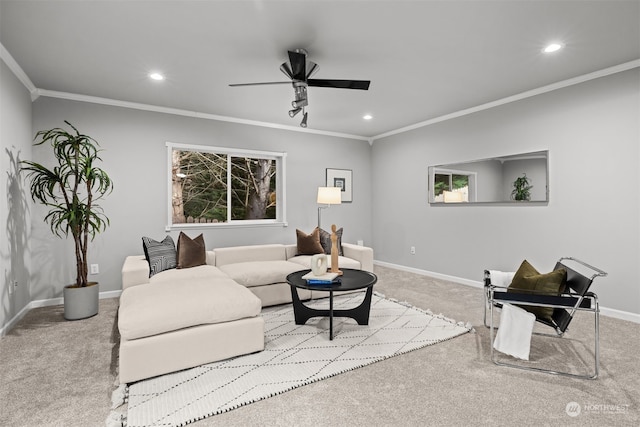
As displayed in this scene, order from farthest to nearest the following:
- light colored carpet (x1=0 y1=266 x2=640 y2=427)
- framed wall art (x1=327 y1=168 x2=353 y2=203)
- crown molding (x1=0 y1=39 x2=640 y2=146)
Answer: framed wall art (x1=327 y1=168 x2=353 y2=203), crown molding (x1=0 y1=39 x2=640 y2=146), light colored carpet (x1=0 y1=266 x2=640 y2=427)

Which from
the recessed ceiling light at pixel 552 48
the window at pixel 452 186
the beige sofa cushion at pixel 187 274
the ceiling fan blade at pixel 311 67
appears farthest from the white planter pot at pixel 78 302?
the recessed ceiling light at pixel 552 48

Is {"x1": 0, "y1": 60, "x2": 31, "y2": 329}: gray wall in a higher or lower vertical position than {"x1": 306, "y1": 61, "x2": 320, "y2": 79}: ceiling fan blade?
lower

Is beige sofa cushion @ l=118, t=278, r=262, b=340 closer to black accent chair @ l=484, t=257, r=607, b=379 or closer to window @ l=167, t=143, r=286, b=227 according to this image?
black accent chair @ l=484, t=257, r=607, b=379

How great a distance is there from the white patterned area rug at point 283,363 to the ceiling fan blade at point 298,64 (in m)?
2.31

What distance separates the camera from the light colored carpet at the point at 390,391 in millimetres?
1762

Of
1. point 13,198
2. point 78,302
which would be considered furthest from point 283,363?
point 13,198

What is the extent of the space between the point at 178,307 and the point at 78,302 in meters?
1.74

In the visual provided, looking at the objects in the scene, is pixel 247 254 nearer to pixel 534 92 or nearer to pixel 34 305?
pixel 34 305

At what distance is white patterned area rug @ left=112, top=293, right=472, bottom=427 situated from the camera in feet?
6.15

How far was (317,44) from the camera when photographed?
2789 millimetres

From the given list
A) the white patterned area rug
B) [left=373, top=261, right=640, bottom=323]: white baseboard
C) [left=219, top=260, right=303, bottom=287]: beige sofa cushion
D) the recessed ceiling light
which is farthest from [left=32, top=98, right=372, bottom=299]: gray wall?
the recessed ceiling light

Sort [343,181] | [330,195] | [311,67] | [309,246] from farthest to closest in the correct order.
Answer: [343,181]
[330,195]
[309,246]
[311,67]

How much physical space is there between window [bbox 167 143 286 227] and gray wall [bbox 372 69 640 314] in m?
2.34

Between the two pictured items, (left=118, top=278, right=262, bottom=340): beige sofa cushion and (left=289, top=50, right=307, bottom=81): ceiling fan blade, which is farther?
(left=289, top=50, right=307, bottom=81): ceiling fan blade
